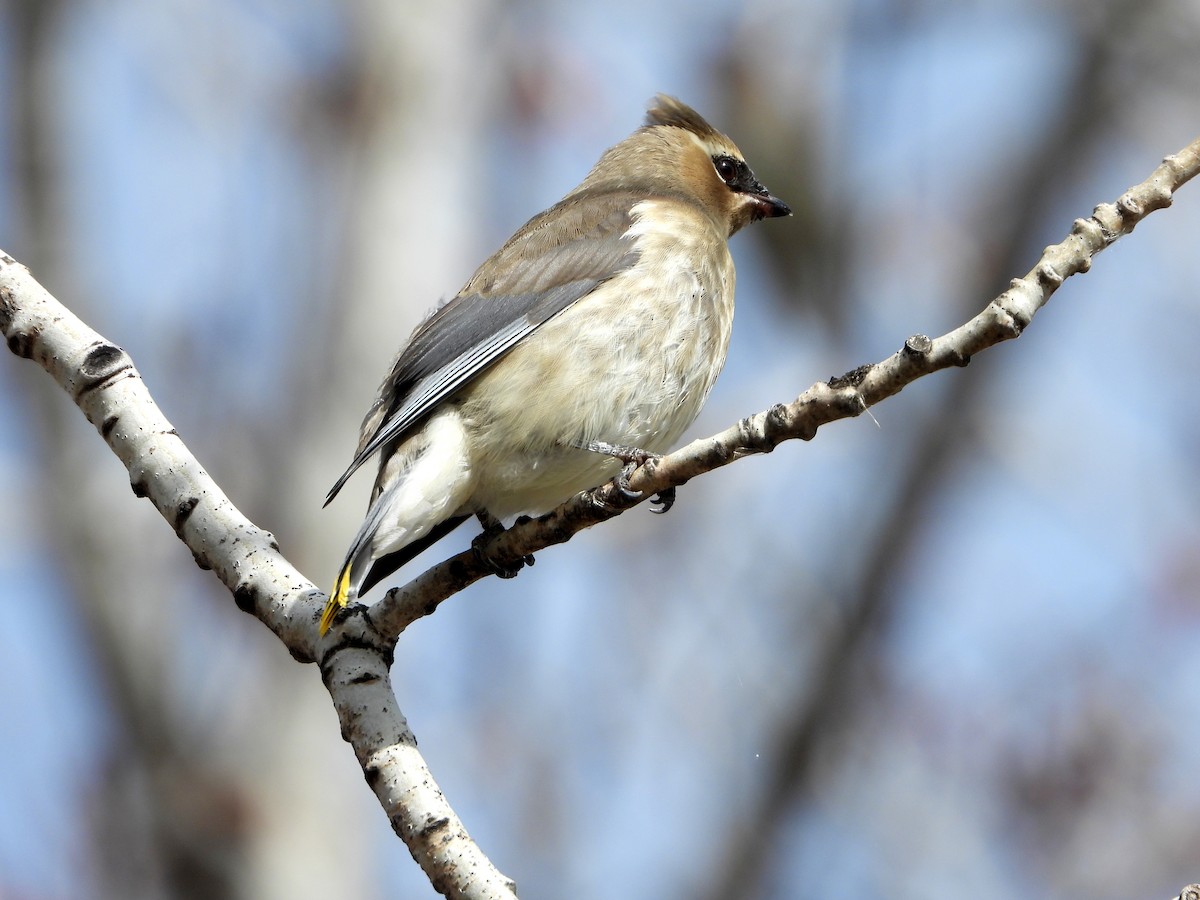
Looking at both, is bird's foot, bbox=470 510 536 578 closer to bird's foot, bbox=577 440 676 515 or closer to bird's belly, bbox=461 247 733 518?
bird's belly, bbox=461 247 733 518

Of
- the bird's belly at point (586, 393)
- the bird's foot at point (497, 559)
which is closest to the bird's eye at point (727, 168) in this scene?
the bird's belly at point (586, 393)

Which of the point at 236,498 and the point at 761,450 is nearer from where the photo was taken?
the point at 761,450

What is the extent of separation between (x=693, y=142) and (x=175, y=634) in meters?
3.95

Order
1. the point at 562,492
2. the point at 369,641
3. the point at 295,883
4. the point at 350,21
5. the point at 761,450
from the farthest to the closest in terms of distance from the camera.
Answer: the point at 350,21, the point at 295,883, the point at 562,492, the point at 369,641, the point at 761,450

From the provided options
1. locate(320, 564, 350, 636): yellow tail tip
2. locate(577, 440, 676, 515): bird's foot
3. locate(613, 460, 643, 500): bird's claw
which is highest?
locate(577, 440, 676, 515): bird's foot

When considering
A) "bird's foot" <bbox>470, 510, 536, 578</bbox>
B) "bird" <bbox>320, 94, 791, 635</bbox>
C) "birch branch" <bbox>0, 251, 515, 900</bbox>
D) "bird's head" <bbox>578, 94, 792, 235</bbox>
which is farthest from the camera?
"bird's head" <bbox>578, 94, 792, 235</bbox>

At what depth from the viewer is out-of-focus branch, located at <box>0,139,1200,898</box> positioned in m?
3.06

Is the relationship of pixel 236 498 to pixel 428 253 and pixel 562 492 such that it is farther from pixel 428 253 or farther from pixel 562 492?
pixel 562 492

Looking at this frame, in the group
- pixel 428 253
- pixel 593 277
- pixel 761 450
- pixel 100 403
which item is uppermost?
pixel 428 253

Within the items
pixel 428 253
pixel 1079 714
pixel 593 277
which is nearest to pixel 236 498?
pixel 428 253

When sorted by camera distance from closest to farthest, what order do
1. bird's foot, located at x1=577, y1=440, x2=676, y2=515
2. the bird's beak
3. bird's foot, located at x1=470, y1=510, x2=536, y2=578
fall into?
1. bird's foot, located at x1=470, y1=510, x2=536, y2=578
2. bird's foot, located at x1=577, y1=440, x2=676, y2=515
3. the bird's beak

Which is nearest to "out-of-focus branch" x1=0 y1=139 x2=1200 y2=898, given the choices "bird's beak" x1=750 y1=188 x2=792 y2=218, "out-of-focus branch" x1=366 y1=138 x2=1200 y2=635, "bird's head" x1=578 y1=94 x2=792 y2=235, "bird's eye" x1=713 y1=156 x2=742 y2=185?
"out-of-focus branch" x1=366 y1=138 x2=1200 y2=635

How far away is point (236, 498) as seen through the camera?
8.73 metres

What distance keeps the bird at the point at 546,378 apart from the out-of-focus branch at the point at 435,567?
26.0 inches
